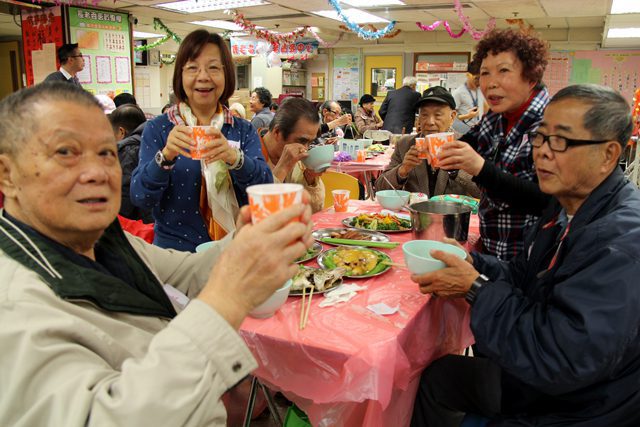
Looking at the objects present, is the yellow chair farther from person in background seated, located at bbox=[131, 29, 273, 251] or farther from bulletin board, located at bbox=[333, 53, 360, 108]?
bulletin board, located at bbox=[333, 53, 360, 108]

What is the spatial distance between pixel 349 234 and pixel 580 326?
1190 mm

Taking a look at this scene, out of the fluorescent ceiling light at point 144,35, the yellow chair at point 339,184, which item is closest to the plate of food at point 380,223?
the yellow chair at point 339,184

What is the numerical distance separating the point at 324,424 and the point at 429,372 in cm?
47

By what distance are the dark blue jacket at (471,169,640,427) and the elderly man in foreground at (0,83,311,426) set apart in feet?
2.59

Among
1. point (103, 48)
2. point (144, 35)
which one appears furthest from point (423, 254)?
point (144, 35)

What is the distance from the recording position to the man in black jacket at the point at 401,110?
7660 mm

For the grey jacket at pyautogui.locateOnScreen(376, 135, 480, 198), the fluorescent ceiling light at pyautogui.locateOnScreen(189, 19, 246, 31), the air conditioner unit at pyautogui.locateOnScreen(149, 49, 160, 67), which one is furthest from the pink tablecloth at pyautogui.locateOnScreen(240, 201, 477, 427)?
the air conditioner unit at pyautogui.locateOnScreen(149, 49, 160, 67)

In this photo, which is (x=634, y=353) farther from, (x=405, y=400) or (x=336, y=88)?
(x=336, y=88)

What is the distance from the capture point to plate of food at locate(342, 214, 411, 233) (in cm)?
241

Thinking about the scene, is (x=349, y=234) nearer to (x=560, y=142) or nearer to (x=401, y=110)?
(x=560, y=142)

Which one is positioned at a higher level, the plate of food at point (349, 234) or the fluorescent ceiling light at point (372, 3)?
Result: the fluorescent ceiling light at point (372, 3)

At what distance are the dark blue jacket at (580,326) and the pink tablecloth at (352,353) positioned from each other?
253 millimetres

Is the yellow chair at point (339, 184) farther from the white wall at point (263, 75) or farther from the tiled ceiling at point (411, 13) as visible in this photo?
the white wall at point (263, 75)

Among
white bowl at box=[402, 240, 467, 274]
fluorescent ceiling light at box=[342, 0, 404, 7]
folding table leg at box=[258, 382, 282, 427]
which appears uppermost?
fluorescent ceiling light at box=[342, 0, 404, 7]
